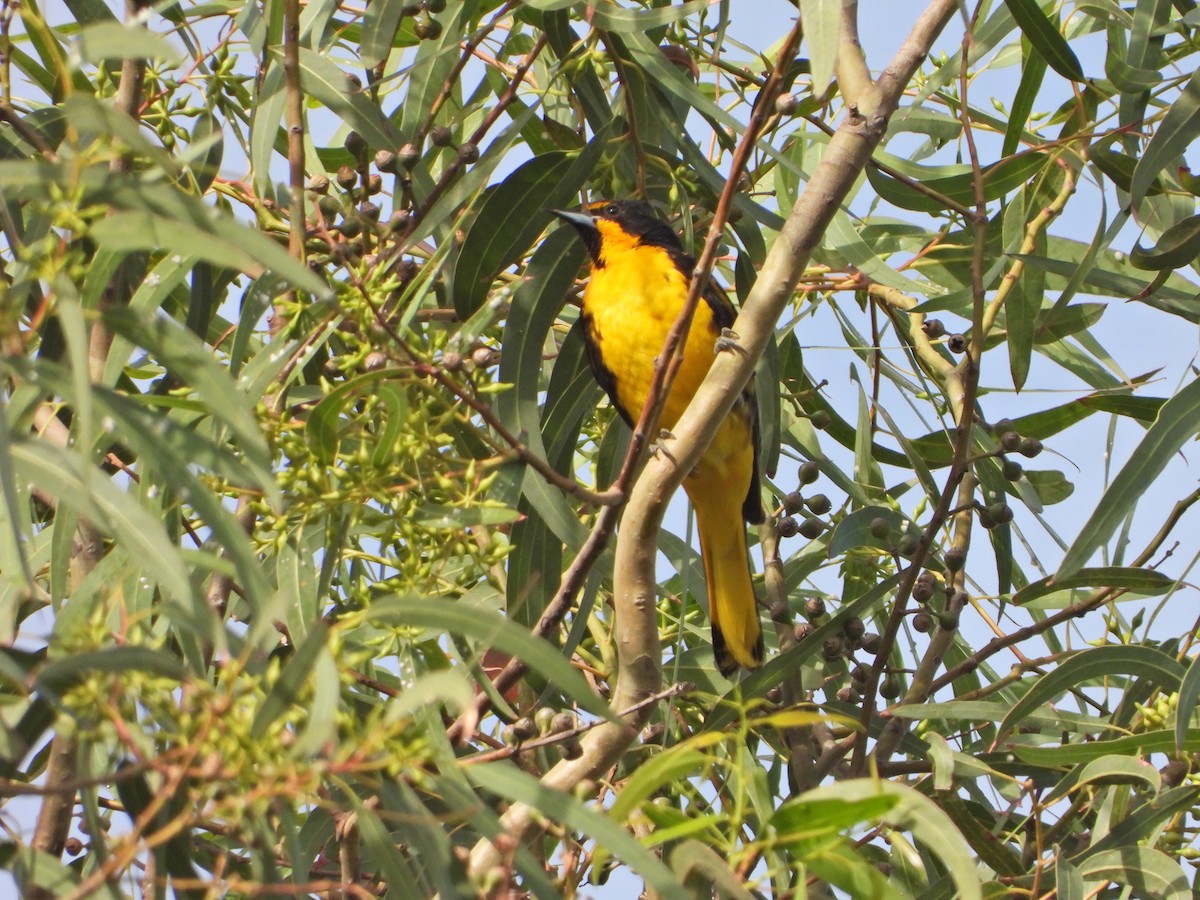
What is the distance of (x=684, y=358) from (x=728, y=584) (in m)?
0.53

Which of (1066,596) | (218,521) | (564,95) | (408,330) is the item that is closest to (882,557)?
(1066,596)

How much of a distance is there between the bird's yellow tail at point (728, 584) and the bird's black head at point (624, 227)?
64cm

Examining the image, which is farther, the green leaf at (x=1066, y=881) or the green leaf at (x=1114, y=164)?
the green leaf at (x=1114, y=164)

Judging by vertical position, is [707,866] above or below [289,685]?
below

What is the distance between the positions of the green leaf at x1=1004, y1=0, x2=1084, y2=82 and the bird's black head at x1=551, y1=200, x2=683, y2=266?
959 millimetres

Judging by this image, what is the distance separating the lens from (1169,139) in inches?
92.4

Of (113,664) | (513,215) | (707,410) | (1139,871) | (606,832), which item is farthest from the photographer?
(513,215)

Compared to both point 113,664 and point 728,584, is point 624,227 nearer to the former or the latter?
point 728,584

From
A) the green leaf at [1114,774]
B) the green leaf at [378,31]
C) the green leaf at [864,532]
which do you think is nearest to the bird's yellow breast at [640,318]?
the green leaf at [864,532]

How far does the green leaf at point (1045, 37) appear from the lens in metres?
2.51

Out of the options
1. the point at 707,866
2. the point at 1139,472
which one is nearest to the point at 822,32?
the point at 1139,472

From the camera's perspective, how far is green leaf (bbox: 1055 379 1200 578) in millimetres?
1957

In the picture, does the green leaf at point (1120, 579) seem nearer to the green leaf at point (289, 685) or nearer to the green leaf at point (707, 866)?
the green leaf at point (707, 866)

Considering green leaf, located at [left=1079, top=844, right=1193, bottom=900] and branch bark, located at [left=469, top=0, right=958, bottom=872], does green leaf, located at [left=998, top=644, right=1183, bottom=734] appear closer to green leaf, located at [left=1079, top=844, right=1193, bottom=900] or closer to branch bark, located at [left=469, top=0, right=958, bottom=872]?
green leaf, located at [left=1079, top=844, right=1193, bottom=900]
